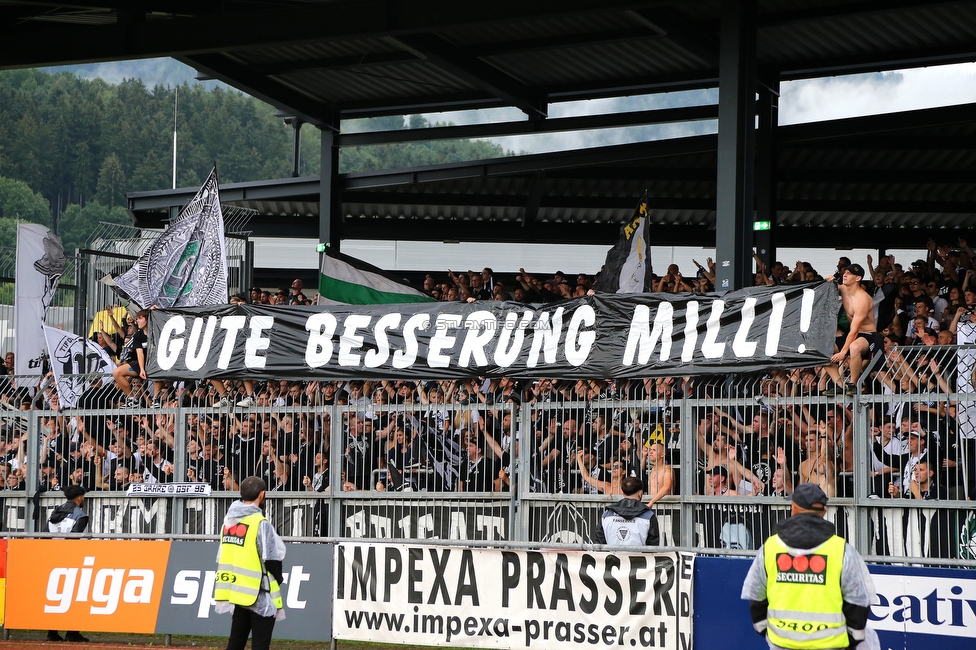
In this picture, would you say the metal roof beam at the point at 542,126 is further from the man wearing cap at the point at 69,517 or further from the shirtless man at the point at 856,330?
the man wearing cap at the point at 69,517

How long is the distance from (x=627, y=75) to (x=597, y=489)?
11.1 meters

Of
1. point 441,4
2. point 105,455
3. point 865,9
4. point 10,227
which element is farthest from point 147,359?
point 10,227

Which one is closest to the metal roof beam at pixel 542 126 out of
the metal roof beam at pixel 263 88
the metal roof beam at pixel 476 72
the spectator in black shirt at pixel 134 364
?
the metal roof beam at pixel 476 72

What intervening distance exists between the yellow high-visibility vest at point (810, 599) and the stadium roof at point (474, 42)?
1024 cm

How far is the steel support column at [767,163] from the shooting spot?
2237 centimetres

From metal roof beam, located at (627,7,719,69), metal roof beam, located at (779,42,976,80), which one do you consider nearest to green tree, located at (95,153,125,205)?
metal roof beam, located at (779,42,976,80)

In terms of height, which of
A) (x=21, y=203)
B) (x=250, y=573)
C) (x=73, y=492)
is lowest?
(x=250, y=573)

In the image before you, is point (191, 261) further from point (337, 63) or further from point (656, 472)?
point (656, 472)

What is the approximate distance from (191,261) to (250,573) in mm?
7727

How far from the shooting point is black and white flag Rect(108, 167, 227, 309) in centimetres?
1700

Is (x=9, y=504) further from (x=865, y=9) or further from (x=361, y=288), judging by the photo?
(x=865, y=9)

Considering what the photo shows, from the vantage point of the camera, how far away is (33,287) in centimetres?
1767

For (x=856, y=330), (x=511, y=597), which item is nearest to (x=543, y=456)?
(x=511, y=597)

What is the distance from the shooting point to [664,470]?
13359 mm
